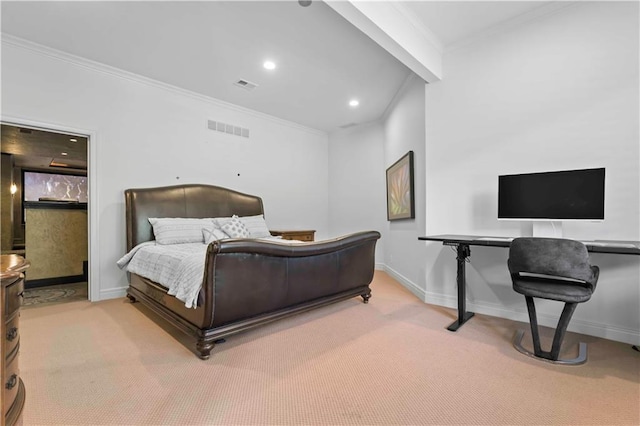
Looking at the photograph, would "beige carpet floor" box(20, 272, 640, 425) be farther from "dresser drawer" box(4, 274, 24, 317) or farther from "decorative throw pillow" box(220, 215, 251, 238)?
"decorative throw pillow" box(220, 215, 251, 238)

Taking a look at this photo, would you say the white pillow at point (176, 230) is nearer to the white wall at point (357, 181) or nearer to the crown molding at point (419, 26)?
the white wall at point (357, 181)

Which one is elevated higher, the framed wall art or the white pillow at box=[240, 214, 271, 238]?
the framed wall art

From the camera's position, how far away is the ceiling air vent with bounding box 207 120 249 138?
4.71 metres

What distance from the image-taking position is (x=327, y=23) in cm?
282

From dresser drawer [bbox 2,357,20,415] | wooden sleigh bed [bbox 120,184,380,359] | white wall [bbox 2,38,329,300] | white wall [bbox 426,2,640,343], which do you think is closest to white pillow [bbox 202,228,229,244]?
wooden sleigh bed [bbox 120,184,380,359]

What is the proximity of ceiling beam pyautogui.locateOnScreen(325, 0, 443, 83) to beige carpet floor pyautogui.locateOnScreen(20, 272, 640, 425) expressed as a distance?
261cm

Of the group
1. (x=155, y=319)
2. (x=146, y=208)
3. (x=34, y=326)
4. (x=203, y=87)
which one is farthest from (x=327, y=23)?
(x=34, y=326)

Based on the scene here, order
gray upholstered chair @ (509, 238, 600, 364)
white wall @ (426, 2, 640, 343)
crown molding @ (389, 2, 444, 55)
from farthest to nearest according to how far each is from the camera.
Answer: crown molding @ (389, 2, 444, 55)
white wall @ (426, 2, 640, 343)
gray upholstered chair @ (509, 238, 600, 364)

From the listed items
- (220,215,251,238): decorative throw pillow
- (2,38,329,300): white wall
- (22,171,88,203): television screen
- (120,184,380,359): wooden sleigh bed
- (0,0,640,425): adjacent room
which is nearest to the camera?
(0,0,640,425): adjacent room

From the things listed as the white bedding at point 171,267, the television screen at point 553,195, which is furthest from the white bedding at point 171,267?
the television screen at point 553,195

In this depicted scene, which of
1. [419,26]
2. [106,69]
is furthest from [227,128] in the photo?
[419,26]

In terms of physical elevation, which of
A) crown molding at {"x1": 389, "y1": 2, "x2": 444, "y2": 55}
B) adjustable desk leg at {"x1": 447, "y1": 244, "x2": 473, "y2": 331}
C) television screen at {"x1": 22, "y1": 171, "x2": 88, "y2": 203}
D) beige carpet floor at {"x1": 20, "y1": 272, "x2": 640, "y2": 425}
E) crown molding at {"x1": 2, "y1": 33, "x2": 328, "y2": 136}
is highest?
crown molding at {"x1": 389, "y1": 2, "x2": 444, "y2": 55}

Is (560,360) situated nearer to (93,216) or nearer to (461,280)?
(461,280)

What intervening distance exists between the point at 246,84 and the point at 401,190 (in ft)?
8.93
